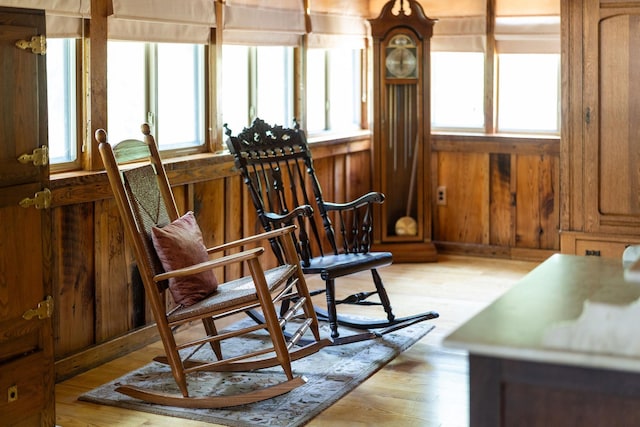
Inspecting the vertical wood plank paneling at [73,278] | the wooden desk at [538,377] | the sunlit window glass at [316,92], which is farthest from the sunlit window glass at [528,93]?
the wooden desk at [538,377]

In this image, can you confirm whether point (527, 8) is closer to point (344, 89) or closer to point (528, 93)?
point (528, 93)

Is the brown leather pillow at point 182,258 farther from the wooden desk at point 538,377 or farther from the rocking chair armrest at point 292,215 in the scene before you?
the wooden desk at point 538,377

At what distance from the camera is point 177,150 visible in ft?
17.2

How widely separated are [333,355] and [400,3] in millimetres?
3093

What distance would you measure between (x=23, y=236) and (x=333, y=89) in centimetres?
390

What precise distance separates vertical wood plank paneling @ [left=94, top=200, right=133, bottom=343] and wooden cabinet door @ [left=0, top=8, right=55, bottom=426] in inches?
39.5

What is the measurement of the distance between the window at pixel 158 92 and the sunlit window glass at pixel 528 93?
8.35 ft

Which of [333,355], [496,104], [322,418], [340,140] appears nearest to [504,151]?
[496,104]

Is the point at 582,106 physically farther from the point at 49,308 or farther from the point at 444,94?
the point at 49,308

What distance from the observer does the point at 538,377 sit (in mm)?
Result: 1992

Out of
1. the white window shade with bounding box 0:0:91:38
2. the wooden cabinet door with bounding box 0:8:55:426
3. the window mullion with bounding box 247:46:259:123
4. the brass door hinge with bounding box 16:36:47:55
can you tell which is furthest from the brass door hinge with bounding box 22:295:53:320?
the window mullion with bounding box 247:46:259:123

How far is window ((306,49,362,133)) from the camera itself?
22.0 feet

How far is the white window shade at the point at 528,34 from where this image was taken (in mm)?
6676

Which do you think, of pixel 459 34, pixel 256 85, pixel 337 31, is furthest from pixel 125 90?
pixel 459 34
